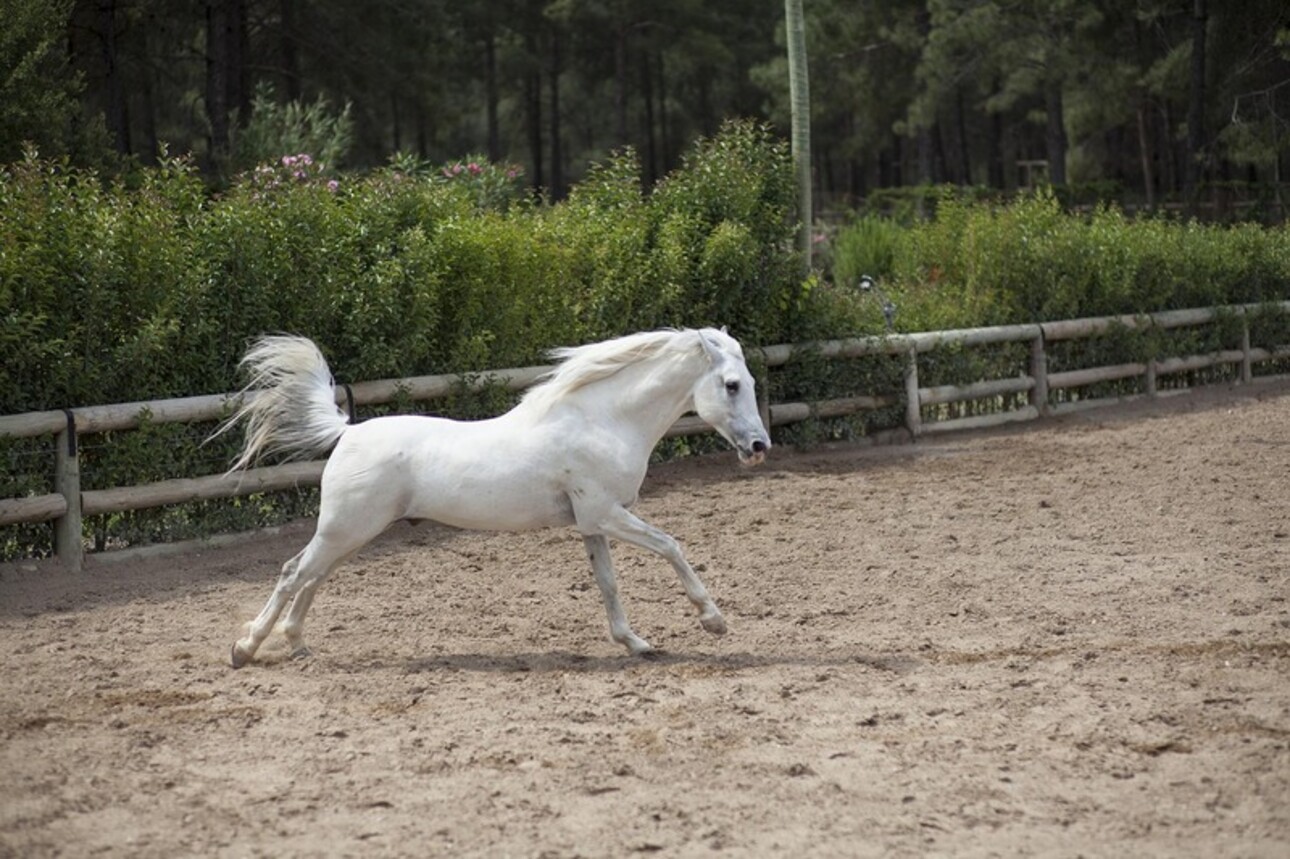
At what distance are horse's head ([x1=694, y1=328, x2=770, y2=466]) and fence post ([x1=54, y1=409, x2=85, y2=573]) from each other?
13.8 feet

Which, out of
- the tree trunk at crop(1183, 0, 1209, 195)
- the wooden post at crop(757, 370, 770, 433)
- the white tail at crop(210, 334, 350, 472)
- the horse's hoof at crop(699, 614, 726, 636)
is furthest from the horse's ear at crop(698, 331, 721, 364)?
the tree trunk at crop(1183, 0, 1209, 195)

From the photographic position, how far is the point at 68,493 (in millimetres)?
9008

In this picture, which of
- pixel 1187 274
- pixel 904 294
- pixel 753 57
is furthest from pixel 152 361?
pixel 753 57

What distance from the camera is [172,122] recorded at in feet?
124

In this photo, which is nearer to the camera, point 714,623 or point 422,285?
point 714,623

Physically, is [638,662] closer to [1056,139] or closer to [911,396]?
[911,396]

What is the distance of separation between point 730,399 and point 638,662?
1261 mm

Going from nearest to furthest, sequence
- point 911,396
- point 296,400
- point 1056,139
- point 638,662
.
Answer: point 638,662
point 296,400
point 911,396
point 1056,139

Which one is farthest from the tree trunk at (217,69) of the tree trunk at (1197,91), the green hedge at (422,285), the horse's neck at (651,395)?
the tree trunk at (1197,91)

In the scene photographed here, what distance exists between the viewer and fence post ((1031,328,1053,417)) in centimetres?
1577

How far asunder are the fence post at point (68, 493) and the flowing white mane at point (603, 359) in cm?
349

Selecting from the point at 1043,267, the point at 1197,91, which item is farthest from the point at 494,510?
the point at 1197,91

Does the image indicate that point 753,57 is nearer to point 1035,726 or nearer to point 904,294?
point 904,294

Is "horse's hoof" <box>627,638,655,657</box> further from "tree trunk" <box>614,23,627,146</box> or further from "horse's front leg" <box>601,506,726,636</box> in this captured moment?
"tree trunk" <box>614,23,627,146</box>
